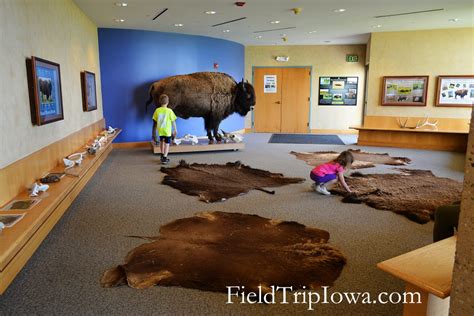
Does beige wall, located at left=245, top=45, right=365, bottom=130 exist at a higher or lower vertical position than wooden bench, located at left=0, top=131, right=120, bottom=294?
higher

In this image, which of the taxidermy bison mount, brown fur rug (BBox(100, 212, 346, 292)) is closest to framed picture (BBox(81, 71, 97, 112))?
the taxidermy bison mount

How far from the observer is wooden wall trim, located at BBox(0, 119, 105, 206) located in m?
3.18

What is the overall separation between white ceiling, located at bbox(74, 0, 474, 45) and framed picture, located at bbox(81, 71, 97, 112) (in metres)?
1.24

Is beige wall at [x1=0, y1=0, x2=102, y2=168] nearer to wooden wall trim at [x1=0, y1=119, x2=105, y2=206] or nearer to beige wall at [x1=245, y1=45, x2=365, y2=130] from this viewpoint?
wooden wall trim at [x1=0, y1=119, x2=105, y2=206]

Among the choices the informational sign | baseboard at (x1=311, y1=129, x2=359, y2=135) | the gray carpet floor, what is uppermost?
the informational sign

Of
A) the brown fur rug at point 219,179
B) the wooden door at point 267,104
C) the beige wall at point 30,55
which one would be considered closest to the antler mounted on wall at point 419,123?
the wooden door at point 267,104

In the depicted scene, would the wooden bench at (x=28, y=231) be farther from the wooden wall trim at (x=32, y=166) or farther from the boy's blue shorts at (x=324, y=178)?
the boy's blue shorts at (x=324, y=178)

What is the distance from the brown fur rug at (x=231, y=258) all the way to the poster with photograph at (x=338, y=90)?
9.36m

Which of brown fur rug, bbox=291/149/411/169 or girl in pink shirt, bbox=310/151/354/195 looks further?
brown fur rug, bbox=291/149/411/169

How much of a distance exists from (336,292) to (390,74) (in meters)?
8.45

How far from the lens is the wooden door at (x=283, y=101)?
41.6 ft

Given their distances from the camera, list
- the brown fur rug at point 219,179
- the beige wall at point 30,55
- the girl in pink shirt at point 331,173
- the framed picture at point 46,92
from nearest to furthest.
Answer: the beige wall at point 30,55 → the framed picture at point 46,92 → the girl in pink shirt at point 331,173 → the brown fur rug at point 219,179

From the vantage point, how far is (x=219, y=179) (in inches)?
233

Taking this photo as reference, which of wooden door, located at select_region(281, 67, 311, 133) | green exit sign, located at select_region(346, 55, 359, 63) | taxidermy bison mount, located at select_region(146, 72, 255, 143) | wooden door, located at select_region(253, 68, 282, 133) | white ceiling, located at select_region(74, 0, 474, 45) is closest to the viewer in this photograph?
white ceiling, located at select_region(74, 0, 474, 45)
